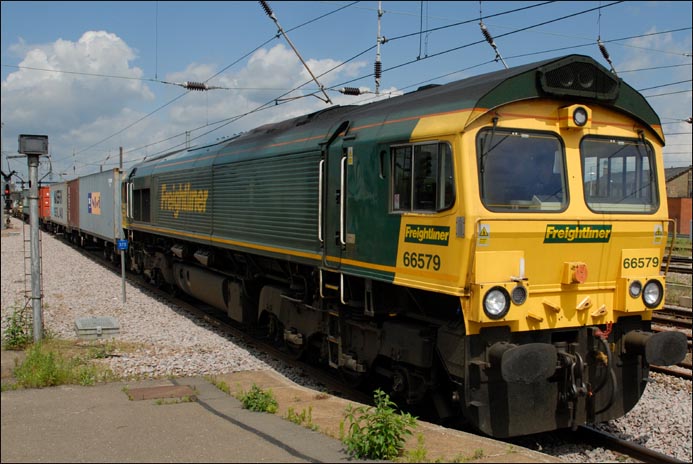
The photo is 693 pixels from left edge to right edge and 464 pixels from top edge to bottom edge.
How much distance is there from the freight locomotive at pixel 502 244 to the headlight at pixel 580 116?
22 millimetres

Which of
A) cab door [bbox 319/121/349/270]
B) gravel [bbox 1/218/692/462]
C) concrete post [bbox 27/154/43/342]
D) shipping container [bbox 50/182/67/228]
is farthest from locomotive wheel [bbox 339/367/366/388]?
shipping container [bbox 50/182/67/228]

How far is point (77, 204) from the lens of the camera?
3262 centimetres

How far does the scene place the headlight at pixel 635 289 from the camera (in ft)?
22.9

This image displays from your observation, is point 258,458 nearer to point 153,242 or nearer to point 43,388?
point 43,388

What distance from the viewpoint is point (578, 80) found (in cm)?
669

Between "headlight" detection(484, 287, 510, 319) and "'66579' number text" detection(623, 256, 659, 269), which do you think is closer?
"headlight" detection(484, 287, 510, 319)

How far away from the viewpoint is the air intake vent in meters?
6.52

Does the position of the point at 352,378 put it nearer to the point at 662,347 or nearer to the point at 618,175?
the point at 662,347

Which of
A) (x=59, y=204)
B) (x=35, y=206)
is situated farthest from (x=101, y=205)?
(x=59, y=204)

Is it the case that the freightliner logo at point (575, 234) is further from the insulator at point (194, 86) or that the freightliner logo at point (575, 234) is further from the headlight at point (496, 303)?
the insulator at point (194, 86)

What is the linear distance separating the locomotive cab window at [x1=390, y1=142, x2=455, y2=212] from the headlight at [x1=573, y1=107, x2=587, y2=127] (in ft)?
4.69

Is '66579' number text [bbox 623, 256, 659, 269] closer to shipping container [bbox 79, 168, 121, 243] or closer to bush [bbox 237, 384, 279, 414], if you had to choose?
bush [bbox 237, 384, 279, 414]

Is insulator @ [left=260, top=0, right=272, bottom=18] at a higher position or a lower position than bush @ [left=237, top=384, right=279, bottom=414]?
higher

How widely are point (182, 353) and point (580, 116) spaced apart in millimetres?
6961
